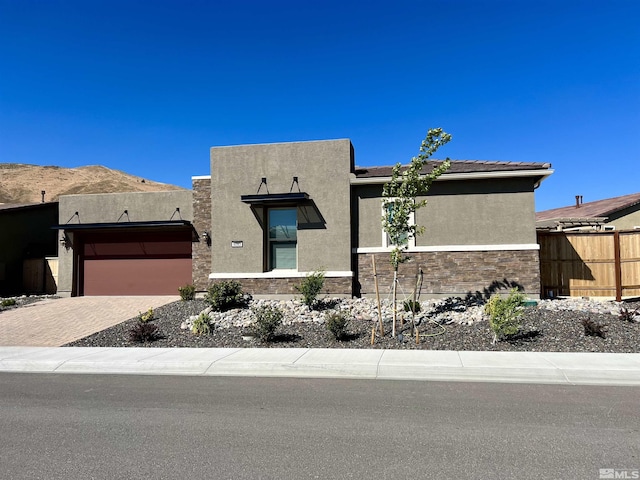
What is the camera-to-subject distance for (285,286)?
50.9ft

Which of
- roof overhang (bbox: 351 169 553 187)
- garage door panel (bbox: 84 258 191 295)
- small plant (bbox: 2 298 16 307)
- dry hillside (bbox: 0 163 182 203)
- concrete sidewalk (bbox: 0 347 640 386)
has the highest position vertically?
dry hillside (bbox: 0 163 182 203)

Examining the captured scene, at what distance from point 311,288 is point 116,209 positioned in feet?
30.4

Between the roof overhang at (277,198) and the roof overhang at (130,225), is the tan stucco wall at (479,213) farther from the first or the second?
the roof overhang at (130,225)

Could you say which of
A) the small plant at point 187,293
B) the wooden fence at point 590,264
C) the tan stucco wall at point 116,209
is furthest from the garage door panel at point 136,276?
the wooden fence at point 590,264

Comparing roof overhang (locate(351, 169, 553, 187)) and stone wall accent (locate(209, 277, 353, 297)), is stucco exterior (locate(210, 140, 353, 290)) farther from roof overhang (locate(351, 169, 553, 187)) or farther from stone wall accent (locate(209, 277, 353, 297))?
Result: roof overhang (locate(351, 169, 553, 187))

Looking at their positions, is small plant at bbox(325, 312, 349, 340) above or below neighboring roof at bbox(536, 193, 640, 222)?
below

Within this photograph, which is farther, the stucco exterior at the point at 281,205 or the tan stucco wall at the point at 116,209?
the tan stucco wall at the point at 116,209

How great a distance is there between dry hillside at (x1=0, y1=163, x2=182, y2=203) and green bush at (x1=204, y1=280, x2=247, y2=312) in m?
49.1

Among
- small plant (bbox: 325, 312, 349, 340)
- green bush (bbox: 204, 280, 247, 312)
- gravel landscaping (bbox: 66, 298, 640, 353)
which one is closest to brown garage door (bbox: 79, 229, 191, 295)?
gravel landscaping (bbox: 66, 298, 640, 353)

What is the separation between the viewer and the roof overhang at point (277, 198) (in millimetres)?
15109

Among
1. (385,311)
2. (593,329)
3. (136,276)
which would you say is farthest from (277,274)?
(593,329)

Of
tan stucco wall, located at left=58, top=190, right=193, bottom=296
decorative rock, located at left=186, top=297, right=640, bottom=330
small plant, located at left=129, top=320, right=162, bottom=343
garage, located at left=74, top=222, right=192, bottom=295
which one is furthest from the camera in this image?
garage, located at left=74, top=222, right=192, bottom=295

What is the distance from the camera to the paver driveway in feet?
41.5

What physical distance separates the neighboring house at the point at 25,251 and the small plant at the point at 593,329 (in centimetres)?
2088
